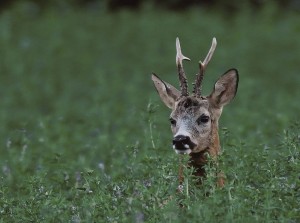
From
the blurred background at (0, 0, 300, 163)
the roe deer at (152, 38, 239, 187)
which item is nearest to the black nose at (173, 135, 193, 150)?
the roe deer at (152, 38, 239, 187)

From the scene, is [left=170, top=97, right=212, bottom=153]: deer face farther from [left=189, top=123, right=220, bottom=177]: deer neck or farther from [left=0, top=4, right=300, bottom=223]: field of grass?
[left=0, top=4, right=300, bottom=223]: field of grass

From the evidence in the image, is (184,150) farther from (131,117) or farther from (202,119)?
(131,117)

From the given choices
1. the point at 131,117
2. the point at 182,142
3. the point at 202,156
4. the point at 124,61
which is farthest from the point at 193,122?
the point at 124,61

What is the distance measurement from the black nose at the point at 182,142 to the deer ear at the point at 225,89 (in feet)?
2.29

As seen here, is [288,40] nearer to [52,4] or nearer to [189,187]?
[52,4]

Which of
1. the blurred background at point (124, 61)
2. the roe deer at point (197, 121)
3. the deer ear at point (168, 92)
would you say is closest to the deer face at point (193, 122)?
the roe deer at point (197, 121)

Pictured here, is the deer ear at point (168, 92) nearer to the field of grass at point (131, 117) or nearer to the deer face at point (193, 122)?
the field of grass at point (131, 117)

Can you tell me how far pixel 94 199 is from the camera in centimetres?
672

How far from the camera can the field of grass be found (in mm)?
6598

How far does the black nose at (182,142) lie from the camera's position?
7.61 metres

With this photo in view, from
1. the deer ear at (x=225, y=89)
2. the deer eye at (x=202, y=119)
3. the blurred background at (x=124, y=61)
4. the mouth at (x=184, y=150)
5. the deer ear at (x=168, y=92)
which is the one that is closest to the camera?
the mouth at (x=184, y=150)

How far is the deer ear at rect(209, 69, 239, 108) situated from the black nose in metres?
0.70

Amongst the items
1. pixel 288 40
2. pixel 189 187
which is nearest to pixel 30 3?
pixel 288 40

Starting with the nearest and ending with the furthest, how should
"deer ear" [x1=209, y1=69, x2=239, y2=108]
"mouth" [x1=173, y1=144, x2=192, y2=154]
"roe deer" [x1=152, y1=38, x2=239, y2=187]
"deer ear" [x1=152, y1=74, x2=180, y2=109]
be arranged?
"mouth" [x1=173, y1=144, x2=192, y2=154] < "roe deer" [x1=152, y1=38, x2=239, y2=187] < "deer ear" [x1=209, y1=69, x2=239, y2=108] < "deer ear" [x1=152, y1=74, x2=180, y2=109]
